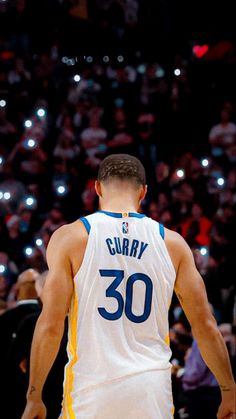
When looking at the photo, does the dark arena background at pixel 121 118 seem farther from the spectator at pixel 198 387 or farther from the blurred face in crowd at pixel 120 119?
the spectator at pixel 198 387

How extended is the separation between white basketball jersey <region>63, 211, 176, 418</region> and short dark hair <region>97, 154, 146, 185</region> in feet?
0.81

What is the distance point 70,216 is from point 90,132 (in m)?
1.72

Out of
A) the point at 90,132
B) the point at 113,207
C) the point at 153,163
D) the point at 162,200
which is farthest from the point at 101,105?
the point at 113,207

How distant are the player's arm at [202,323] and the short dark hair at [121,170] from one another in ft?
1.16

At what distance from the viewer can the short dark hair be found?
4.45 metres

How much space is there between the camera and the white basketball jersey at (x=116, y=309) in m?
4.10

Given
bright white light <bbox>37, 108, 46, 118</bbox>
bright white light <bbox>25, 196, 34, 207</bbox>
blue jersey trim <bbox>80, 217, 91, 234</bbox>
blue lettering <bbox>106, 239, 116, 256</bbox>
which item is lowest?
blue lettering <bbox>106, 239, 116, 256</bbox>

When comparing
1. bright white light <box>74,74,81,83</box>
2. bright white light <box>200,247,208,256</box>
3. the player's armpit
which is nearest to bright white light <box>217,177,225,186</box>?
bright white light <box>200,247,208,256</box>

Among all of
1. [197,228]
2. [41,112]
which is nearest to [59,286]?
[197,228]

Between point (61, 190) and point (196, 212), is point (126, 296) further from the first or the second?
point (61, 190)

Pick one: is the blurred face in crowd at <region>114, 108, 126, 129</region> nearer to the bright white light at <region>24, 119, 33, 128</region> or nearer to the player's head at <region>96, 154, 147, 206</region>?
the bright white light at <region>24, 119, 33, 128</region>

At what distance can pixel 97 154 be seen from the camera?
47.2 ft

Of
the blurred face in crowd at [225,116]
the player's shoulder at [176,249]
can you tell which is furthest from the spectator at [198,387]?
the blurred face in crowd at [225,116]

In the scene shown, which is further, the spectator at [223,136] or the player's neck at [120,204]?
the spectator at [223,136]
